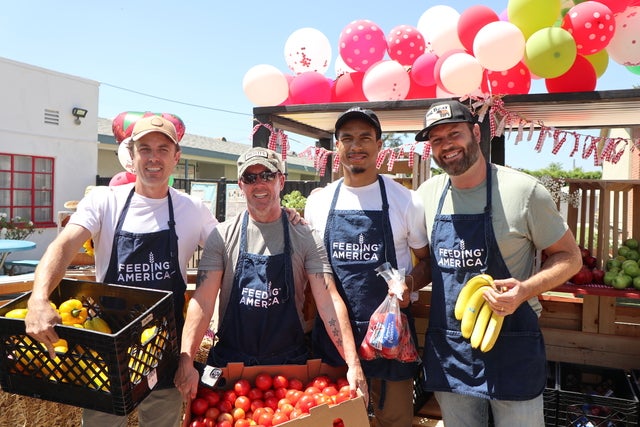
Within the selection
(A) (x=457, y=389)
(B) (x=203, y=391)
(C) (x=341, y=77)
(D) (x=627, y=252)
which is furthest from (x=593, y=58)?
(B) (x=203, y=391)

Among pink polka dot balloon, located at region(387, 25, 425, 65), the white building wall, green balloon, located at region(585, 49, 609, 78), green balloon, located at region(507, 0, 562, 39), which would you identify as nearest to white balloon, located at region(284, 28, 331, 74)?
pink polka dot balloon, located at region(387, 25, 425, 65)

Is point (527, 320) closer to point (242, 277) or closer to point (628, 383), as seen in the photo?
point (242, 277)

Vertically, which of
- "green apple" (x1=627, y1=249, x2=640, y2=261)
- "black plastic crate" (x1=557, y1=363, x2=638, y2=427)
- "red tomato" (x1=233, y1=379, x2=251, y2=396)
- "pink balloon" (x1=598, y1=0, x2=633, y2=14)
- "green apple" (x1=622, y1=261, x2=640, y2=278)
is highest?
"pink balloon" (x1=598, y1=0, x2=633, y2=14)

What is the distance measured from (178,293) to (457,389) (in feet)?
4.82

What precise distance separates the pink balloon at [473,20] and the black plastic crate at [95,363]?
12.3ft

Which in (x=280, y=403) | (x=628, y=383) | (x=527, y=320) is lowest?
(x=628, y=383)

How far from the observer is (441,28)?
4.97 meters

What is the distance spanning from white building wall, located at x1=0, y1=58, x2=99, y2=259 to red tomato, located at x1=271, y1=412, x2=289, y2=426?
→ 11.7 meters

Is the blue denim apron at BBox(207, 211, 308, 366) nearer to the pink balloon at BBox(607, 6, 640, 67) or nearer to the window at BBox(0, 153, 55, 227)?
the pink balloon at BBox(607, 6, 640, 67)

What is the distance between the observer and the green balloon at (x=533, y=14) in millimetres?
4062

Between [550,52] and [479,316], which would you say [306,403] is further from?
[550,52]

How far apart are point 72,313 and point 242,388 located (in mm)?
830

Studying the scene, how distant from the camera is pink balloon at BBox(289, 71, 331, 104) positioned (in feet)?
17.3

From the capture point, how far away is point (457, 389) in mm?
2295
